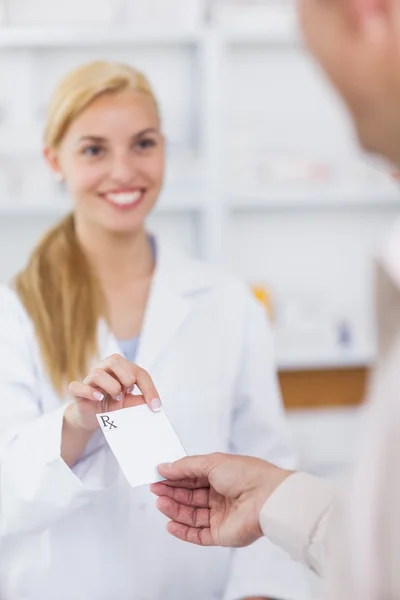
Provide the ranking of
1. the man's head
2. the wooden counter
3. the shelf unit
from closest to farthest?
1. the man's head
2. the shelf unit
3. the wooden counter

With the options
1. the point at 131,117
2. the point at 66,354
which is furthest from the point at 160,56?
the point at 66,354

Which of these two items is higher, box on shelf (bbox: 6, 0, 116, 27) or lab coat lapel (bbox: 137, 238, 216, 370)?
box on shelf (bbox: 6, 0, 116, 27)

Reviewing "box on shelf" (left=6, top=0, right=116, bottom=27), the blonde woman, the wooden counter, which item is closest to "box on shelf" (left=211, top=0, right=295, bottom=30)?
"box on shelf" (left=6, top=0, right=116, bottom=27)

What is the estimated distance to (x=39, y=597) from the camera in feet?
3.40

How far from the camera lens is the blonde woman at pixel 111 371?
997mm

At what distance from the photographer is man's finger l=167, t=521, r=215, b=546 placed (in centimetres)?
94

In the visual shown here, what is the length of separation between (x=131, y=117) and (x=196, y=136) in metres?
1.40

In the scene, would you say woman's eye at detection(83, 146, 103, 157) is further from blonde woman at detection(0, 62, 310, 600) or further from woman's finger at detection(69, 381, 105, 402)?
woman's finger at detection(69, 381, 105, 402)

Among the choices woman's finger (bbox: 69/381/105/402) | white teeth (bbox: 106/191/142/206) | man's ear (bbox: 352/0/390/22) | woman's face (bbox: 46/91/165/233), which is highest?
man's ear (bbox: 352/0/390/22)

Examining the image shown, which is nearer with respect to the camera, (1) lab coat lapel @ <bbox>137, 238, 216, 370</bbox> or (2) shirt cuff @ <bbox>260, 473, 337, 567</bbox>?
(2) shirt cuff @ <bbox>260, 473, 337, 567</bbox>

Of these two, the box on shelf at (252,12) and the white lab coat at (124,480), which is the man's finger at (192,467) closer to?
the white lab coat at (124,480)

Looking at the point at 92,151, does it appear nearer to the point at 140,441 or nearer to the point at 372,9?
the point at 140,441

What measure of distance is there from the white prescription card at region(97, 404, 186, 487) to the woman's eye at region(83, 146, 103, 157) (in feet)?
1.15

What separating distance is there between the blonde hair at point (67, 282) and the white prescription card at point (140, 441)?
156 millimetres
